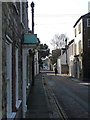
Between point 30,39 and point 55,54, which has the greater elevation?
point 55,54

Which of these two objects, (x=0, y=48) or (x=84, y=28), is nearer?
(x=0, y=48)

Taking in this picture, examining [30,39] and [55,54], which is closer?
[30,39]

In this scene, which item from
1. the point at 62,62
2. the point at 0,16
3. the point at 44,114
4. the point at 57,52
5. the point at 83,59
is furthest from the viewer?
the point at 57,52

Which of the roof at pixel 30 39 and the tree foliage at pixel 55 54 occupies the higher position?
the tree foliage at pixel 55 54

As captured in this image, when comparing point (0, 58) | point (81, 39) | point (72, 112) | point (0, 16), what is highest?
point (81, 39)

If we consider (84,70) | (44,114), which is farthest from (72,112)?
(84,70)

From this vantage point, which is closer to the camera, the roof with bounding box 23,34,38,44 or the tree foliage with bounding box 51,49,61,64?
the roof with bounding box 23,34,38,44

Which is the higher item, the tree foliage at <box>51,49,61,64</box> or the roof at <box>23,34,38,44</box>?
the tree foliage at <box>51,49,61,64</box>

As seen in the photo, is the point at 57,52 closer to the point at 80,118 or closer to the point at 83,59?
the point at 83,59

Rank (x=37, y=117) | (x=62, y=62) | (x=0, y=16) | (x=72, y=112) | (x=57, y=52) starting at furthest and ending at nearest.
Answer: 1. (x=57, y=52)
2. (x=62, y=62)
3. (x=72, y=112)
4. (x=37, y=117)
5. (x=0, y=16)

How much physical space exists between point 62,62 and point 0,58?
72701mm

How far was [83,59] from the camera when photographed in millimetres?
44281

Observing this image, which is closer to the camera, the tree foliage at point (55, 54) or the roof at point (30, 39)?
the roof at point (30, 39)

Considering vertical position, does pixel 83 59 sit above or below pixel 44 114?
above
